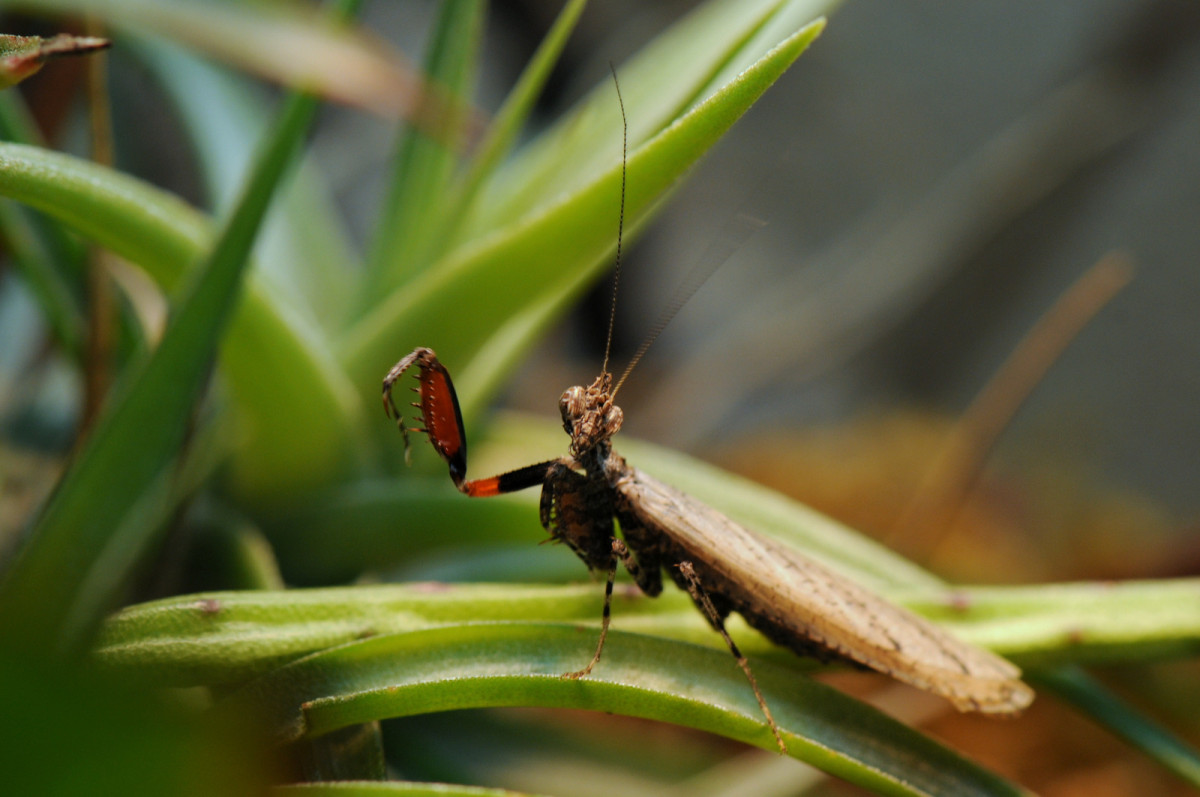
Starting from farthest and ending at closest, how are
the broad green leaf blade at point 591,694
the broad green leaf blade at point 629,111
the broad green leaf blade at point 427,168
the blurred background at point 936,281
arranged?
the blurred background at point 936,281 → the broad green leaf blade at point 427,168 → the broad green leaf blade at point 629,111 → the broad green leaf blade at point 591,694

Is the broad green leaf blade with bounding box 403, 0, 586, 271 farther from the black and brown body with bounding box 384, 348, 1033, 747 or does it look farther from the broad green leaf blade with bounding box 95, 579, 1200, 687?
the broad green leaf blade with bounding box 95, 579, 1200, 687

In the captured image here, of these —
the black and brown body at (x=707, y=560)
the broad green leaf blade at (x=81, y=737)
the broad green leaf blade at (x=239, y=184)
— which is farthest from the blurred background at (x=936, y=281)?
the broad green leaf blade at (x=81, y=737)

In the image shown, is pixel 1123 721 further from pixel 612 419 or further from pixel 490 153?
pixel 490 153

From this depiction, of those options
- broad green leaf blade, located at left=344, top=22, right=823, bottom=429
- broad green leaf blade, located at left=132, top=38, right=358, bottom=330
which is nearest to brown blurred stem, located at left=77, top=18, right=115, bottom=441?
broad green leaf blade, located at left=132, top=38, right=358, bottom=330

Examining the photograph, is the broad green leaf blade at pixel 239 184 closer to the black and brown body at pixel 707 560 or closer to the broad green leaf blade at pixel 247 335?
the broad green leaf blade at pixel 247 335

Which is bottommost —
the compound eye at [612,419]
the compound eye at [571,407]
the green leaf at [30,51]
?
the compound eye at [612,419]

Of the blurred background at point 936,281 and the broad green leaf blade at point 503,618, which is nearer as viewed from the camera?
the broad green leaf blade at point 503,618
